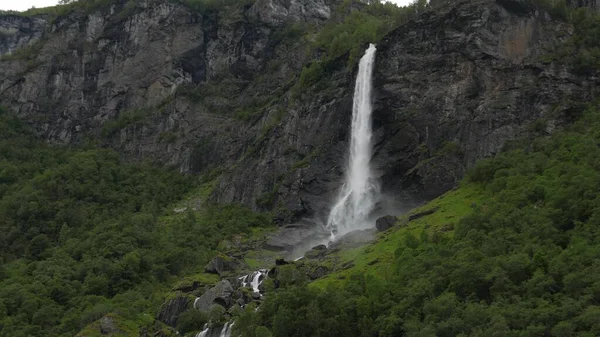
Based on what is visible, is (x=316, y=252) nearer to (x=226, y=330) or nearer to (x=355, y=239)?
(x=355, y=239)

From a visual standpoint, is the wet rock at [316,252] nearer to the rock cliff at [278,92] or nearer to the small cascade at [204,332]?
the rock cliff at [278,92]

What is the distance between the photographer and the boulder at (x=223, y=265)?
84.9 metres

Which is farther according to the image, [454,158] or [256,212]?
[256,212]

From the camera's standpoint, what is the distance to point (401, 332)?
56312 mm

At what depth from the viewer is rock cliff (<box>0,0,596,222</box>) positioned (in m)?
101

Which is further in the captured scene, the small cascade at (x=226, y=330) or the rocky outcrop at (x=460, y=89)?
the rocky outcrop at (x=460, y=89)

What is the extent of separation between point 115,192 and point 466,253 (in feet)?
271

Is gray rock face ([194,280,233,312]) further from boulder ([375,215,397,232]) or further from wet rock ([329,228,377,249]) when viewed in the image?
boulder ([375,215,397,232])

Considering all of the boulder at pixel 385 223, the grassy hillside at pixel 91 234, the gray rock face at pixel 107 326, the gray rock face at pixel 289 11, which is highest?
the gray rock face at pixel 289 11

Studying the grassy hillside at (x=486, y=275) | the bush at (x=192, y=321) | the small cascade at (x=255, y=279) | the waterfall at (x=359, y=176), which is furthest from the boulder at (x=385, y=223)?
the bush at (x=192, y=321)

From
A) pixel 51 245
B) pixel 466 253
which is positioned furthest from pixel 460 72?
pixel 51 245

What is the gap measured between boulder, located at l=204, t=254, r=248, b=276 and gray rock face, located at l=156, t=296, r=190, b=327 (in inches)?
329

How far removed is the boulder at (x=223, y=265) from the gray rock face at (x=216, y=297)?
29.2 feet

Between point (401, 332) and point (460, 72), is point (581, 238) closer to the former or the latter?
point (401, 332)
